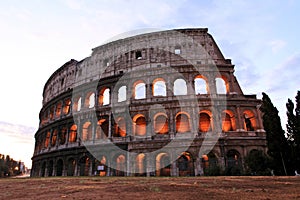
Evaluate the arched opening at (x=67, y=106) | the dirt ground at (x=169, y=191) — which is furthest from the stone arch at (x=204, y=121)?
the arched opening at (x=67, y=106)

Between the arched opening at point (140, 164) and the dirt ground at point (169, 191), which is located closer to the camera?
the dirt ground at point (169, 191)

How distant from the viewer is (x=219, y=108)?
68.1 feet

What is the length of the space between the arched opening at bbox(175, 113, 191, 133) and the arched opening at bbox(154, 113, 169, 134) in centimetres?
107

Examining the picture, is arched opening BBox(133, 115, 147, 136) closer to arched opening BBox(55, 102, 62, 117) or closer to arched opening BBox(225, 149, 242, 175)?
arched opening BBox(225, 149, 242, 175)

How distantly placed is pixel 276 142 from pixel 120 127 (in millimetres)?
13780

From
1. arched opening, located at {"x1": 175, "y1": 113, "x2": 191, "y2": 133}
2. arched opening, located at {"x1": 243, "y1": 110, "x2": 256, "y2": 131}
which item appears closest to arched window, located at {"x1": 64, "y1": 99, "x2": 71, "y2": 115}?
arched opening, located at {"x1": 175, "y1": 113, "x2": 191, "y2": 133}

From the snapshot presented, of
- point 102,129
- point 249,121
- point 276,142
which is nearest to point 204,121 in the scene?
point 249,121

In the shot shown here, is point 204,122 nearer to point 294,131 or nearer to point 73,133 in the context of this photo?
point 294,131

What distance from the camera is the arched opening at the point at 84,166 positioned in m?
22.4

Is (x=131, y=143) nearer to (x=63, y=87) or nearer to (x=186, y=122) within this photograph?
(x=186, y=122)

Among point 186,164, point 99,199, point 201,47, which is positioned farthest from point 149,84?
point 99,199

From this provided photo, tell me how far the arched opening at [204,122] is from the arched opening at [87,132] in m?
11.6

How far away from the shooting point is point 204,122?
21672 mm

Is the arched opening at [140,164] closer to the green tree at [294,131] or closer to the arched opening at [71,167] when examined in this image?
the arched opening at [71,167]
